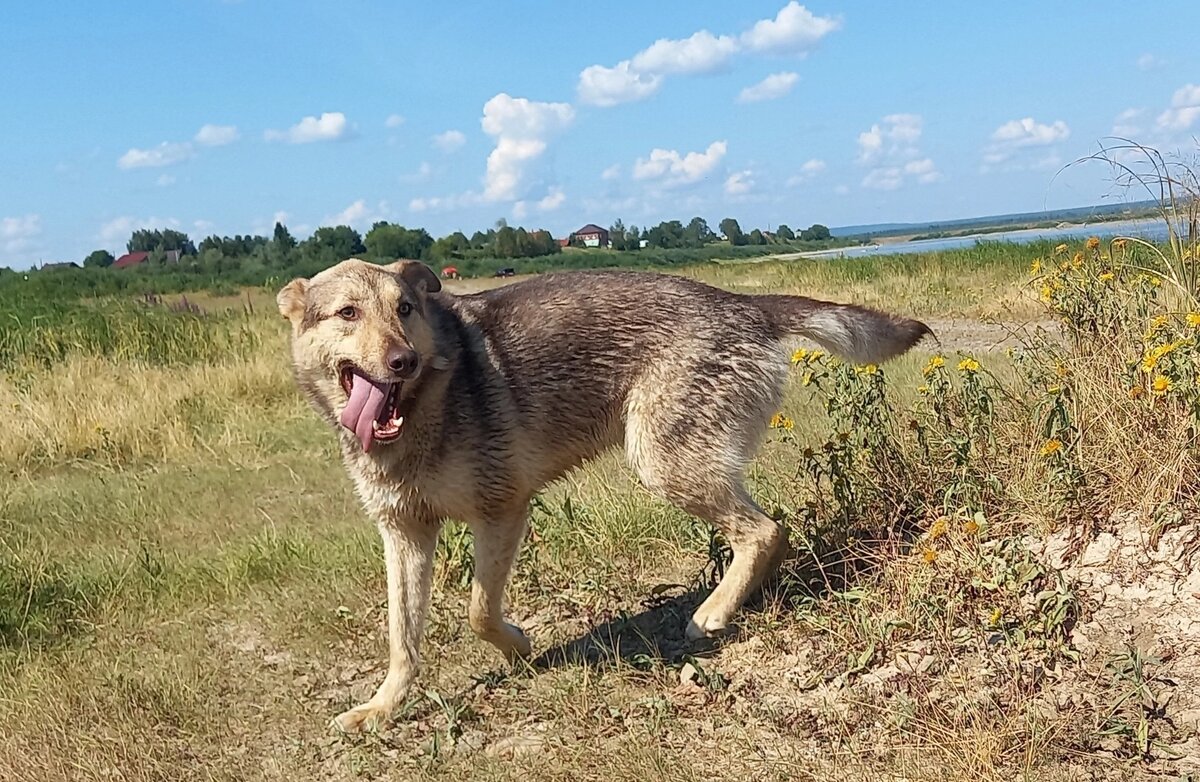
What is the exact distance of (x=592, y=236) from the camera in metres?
52.6

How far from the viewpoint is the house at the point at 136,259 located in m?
43.0

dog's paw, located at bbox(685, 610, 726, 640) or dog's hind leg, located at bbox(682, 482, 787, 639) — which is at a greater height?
dog's hind leg, located at bbox(682, 482, 787, 639)

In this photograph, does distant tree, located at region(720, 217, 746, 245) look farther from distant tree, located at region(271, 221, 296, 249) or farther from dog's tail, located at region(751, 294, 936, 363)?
dog's tail, located at region(751, 294, 936, 363)

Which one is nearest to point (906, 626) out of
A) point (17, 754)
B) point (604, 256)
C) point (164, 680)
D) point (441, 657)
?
point (441, 657)

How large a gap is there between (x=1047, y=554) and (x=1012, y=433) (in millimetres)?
772

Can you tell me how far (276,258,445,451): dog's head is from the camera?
3705 millimetres

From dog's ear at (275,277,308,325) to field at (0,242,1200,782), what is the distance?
1410 mm

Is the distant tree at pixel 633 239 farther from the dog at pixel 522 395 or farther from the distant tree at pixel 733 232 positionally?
the dog at pixel 522 395

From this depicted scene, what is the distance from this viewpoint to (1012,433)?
14.5 feet

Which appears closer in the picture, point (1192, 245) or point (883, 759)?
point (883, 759)

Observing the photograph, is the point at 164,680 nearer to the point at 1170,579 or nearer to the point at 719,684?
the point at 719,684

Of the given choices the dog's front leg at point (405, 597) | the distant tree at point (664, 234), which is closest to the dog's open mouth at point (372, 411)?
the dog's front leg at point (405, 597)

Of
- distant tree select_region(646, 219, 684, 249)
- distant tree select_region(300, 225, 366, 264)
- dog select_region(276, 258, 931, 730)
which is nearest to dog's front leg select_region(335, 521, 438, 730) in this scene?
dog select_region(276, 258, 931, 730)

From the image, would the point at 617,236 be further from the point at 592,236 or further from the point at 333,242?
the point at 333,242
